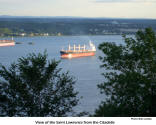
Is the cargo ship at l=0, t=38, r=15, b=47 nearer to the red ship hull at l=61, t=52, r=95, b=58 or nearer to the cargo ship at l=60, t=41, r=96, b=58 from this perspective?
the cargo ship at l=60, t=41, r=96, b=58

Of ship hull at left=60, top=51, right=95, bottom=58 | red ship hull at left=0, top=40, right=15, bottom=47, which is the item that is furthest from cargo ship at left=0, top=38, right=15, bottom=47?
ship hull at left=60, top=51, right=95, bottom=58

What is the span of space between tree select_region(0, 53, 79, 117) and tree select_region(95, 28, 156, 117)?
1.50 ft

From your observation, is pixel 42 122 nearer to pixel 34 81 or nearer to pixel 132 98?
pixel 132 98

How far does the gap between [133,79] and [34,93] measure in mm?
1094

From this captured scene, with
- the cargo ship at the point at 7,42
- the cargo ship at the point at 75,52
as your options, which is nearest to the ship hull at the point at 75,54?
the cargo ship at the point at 75,52

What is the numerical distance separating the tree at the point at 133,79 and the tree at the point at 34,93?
0.46 meters

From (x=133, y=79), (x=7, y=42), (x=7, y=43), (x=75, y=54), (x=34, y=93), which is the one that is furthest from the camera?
(x=75, y=54)

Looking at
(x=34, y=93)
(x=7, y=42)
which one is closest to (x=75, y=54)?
(x=7, y=42)

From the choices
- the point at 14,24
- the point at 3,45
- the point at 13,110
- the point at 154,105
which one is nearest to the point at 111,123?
the point at 154,105

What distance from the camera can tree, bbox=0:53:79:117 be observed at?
3.59m

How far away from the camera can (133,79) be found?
329 centimetres

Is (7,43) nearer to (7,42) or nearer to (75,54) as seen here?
(7,42)

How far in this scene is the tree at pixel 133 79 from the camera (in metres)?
3.18

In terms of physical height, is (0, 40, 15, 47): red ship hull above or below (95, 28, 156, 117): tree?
below
